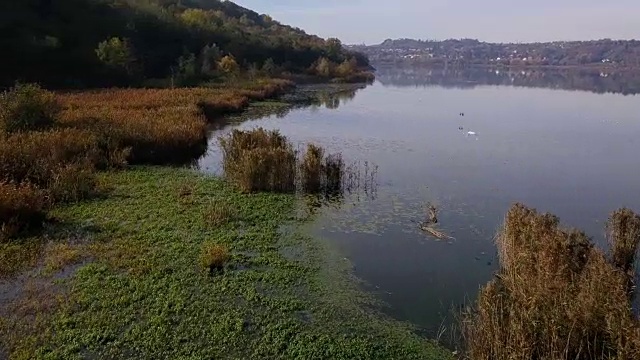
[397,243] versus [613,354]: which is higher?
[613,354]

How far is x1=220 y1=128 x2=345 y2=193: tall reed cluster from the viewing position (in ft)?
51.3

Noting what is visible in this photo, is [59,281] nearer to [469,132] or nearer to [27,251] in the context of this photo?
[27,251]

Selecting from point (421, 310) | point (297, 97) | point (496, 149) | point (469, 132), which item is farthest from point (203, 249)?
point (297, 97)

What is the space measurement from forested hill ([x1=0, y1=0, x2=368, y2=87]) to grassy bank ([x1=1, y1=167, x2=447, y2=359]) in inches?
1251

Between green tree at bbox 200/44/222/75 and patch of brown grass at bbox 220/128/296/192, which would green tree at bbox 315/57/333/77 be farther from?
patch of brown grass at bbox 220/128/296/192

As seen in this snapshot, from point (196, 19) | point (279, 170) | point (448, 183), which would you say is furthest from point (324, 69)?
point (279, 170)

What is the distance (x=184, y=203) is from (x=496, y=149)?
1705cm

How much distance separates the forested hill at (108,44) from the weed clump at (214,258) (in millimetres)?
33918

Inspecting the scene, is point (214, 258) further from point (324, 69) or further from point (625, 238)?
point (324, 69)

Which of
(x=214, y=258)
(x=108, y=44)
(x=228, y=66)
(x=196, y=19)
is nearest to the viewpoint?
(x=214, y=258)

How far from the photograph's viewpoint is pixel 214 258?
10.1 meters

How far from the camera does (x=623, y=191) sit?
718 inches

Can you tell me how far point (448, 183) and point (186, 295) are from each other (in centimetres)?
1188

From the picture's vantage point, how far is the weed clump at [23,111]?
1856 cm
